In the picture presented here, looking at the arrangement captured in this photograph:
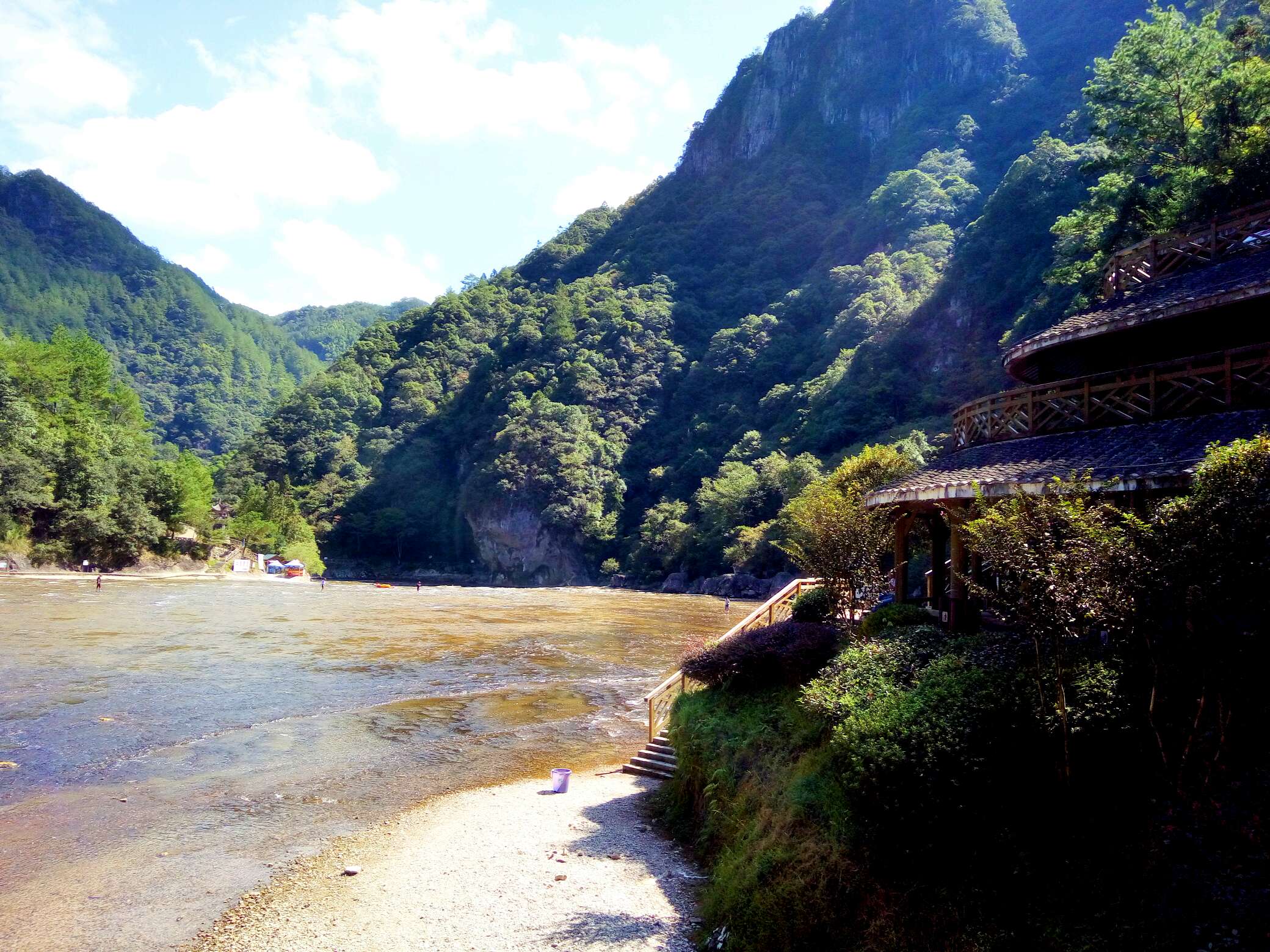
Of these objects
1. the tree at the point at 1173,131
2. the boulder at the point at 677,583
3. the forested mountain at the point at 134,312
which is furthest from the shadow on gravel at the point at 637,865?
the forested mountain at the point at 134,312

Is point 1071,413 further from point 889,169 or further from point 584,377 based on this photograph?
point 889,169

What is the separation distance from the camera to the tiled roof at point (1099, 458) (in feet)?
28.7

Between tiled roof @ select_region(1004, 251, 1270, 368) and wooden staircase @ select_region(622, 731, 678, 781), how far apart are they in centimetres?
1066

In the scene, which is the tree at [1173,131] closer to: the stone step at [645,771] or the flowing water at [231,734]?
the stone step at [645,771]

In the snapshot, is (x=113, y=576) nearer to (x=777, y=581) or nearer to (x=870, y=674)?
(x=777, y=581)

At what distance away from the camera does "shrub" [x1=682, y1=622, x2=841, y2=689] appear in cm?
1293

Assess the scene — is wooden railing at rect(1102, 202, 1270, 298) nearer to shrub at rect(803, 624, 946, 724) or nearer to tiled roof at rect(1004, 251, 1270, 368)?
tiled roof at rect(1004, 251, 1270, 368)

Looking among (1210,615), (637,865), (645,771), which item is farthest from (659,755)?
(1210,615)

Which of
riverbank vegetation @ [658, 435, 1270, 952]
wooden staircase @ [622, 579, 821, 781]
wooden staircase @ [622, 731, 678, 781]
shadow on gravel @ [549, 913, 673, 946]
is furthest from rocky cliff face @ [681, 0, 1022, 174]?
shadow on gravel @ [549, 913, 673, 946]

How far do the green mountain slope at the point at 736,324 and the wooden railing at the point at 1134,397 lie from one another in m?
57.5

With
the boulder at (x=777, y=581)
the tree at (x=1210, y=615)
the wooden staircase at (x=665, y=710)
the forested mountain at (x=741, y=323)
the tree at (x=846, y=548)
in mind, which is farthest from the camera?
the forested mountain at (x=741, y=323)

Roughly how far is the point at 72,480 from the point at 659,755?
68.4 metres

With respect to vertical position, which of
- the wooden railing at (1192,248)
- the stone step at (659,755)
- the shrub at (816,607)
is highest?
the wooden railing at (1192,248)

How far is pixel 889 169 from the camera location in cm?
13825
